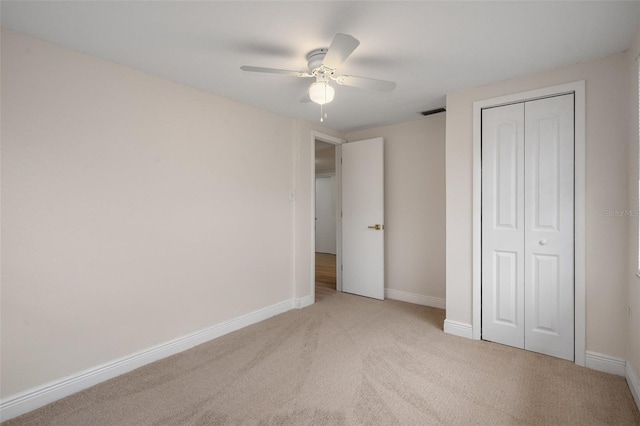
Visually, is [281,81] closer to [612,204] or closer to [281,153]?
[281,153]

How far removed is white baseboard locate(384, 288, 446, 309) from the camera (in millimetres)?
3867

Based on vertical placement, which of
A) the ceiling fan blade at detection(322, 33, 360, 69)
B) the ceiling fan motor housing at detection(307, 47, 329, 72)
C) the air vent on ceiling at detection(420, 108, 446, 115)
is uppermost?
the air vent on ceiling at detection(420, 108, 446, 115)

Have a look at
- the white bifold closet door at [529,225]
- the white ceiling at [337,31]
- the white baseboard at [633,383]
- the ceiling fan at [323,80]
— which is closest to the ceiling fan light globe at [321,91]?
the ceiling fan at [323,80]

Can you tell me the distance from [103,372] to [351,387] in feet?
5.84

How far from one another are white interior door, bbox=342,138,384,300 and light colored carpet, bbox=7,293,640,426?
1310 millimetres

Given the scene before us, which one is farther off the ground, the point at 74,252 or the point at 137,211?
the point at 137,211

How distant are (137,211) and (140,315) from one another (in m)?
0.82

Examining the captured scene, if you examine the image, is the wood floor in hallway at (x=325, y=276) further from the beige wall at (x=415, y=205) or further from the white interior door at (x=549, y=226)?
the white interior door at (x=549, y=226)

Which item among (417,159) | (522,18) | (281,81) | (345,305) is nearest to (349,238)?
(345,305)

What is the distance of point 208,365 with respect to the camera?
8.13 ft

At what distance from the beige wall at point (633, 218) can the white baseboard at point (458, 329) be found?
1.07m

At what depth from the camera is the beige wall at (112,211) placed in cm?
194

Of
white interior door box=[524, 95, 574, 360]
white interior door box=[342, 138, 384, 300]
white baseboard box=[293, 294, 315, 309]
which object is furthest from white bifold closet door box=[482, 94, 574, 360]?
white baseboard box=[293, 294, 315, 309]

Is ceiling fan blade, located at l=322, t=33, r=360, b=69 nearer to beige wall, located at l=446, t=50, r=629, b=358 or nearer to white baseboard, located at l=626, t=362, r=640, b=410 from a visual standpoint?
beige wall, located at l=446, t=50, r=629, b=358
